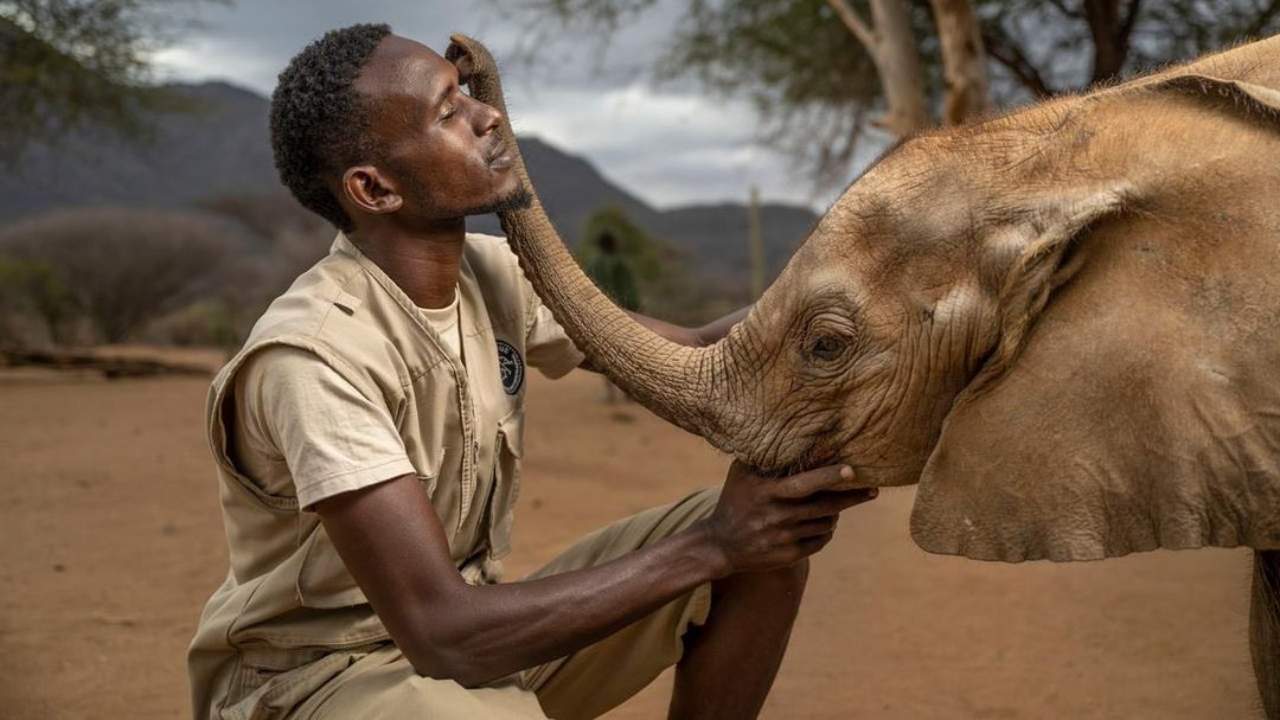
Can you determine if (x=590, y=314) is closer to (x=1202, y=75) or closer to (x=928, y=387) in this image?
Answer: (x=928, y=387)

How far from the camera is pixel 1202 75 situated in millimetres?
2176

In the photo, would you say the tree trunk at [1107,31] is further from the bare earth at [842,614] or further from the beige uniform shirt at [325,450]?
the beige uniform shirt at [325,450]

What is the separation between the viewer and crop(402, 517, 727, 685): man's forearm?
2371 millimetres

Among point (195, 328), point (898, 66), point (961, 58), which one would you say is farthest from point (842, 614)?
point (195, 328)

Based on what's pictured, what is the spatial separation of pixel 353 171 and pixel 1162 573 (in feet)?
14.3

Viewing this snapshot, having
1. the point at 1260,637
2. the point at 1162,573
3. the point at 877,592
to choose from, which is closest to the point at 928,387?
the point at 1260,637

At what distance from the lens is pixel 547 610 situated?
95.0 inches

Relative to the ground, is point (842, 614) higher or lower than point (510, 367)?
lower

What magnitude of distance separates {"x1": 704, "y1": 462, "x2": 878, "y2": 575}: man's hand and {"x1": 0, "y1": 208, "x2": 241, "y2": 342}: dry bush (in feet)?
82.2

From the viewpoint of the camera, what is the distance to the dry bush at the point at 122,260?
27609mm

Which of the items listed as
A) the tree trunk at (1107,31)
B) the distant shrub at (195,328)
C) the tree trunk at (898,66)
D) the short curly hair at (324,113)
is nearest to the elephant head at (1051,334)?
the short curly hair at (324,113)

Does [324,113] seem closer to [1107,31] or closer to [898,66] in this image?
[898,66]

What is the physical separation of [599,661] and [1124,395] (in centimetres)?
140

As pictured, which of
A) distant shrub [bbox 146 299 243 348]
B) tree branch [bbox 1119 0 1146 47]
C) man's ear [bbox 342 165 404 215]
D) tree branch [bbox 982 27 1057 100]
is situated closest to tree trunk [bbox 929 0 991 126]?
tree branch [bbox 1119 0 1146 47]
